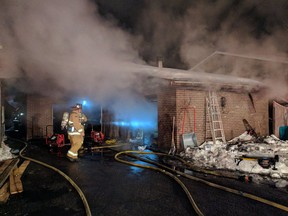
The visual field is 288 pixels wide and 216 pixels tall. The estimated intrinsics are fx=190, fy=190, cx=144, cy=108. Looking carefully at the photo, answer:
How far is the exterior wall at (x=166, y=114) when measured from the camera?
736 centimetres

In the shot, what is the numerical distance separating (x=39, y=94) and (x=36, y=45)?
7.60 m

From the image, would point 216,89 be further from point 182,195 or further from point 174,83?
point 182,195

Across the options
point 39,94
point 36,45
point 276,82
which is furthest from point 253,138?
point 39,94

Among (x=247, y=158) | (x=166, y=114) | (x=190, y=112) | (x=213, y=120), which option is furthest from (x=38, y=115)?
(x=247, y=158)

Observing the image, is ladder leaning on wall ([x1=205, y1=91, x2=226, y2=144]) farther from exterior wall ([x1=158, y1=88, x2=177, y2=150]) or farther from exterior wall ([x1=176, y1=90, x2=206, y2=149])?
exterior wall ([x1=158, y1=88, x2=177, y2=150])

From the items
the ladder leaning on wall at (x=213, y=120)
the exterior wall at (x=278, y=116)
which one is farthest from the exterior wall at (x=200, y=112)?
the exterior wall at (x=278, y=116)

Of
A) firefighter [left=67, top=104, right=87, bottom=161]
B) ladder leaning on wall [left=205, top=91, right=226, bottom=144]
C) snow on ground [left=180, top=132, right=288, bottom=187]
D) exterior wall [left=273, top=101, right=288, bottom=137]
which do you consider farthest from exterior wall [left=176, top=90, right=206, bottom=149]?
exterior wall [left=273, top=101, right=288, bottom=137]

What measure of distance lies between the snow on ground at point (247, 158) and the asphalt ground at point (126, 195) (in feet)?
2.76

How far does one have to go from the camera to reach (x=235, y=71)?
7926mm

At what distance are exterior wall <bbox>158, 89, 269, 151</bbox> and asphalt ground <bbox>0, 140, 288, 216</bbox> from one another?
287 centimetres

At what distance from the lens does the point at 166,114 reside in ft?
25.0

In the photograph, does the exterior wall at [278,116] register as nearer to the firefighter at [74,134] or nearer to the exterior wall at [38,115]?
the firefighter at [74,134]

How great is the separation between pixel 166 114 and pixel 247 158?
3.25m

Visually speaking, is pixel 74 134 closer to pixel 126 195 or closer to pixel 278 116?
pixel 126 195
